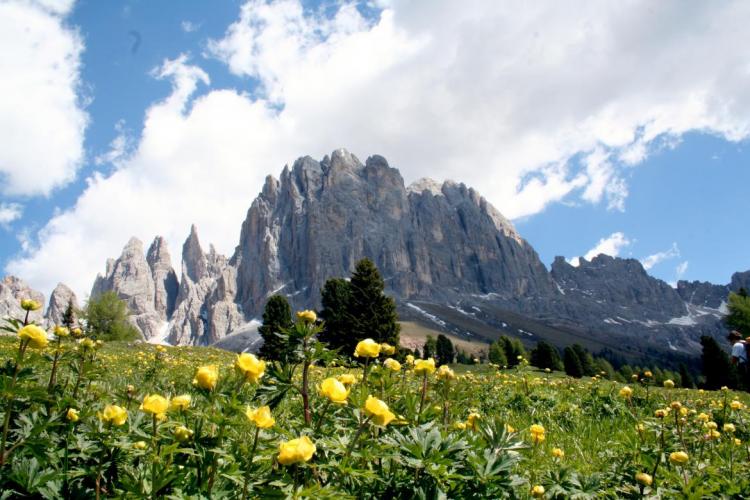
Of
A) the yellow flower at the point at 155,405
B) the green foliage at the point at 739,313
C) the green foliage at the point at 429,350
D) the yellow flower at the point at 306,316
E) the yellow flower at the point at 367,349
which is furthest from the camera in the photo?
the green foliage at the point at 739,313

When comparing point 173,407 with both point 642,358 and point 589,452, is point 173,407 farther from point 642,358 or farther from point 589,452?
point 642,358

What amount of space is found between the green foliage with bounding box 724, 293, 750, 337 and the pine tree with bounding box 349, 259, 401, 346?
36.8 meters

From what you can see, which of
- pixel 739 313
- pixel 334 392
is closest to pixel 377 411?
pixel 334 392

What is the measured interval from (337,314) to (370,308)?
20.7ft

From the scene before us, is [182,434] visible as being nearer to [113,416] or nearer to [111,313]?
[113,416]

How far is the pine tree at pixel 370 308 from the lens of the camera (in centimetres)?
3155

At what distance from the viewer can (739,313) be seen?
4672 centimetres

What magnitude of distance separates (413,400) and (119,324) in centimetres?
5231

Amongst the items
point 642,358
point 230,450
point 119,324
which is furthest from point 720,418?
point 642,358

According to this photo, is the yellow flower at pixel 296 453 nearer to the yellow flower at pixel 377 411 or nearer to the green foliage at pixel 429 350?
the yellow flower at pixel 377 411

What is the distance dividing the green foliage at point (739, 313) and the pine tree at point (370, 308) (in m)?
36.8

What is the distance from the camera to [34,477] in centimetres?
188

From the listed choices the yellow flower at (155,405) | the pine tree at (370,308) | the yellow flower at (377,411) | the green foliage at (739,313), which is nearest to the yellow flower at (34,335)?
the yellow flower at (155,405)

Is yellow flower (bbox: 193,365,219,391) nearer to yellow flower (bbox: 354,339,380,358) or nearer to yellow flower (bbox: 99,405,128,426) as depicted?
yellow flower (bbox: 99,405,128,426)
